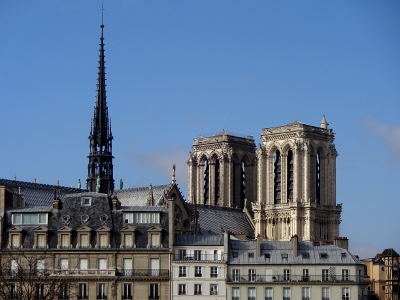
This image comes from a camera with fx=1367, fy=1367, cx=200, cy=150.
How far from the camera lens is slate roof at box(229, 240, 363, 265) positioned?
10688 cm

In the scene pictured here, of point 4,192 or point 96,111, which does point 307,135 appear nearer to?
point 96,111

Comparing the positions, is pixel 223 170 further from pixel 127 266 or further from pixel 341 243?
pixel 127 266

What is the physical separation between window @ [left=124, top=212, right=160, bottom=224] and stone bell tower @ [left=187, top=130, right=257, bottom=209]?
7725 cm

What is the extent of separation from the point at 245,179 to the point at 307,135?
1662 centimetres

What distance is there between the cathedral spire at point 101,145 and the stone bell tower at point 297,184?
2388 cm

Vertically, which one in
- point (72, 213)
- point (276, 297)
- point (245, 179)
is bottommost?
point (276, 297)

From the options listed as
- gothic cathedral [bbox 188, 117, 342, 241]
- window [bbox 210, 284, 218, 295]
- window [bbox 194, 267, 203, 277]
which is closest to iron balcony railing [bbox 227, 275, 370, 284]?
window [bbox 210, 284, 218, 295]

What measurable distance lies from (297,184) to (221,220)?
446 inches

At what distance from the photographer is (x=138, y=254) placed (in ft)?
349

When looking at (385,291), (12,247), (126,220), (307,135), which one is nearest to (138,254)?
(126,220)

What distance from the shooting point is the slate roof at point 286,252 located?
351 ft

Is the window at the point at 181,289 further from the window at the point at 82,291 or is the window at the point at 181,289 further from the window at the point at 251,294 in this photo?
the window at the point at 82,291

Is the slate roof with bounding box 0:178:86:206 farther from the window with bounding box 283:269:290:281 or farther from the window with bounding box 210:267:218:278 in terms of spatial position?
the window with bounding box 283:269:290:281

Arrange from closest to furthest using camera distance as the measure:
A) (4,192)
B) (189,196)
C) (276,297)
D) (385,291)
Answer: (276,297) → (4,192) → (385,291) → (189,196)
